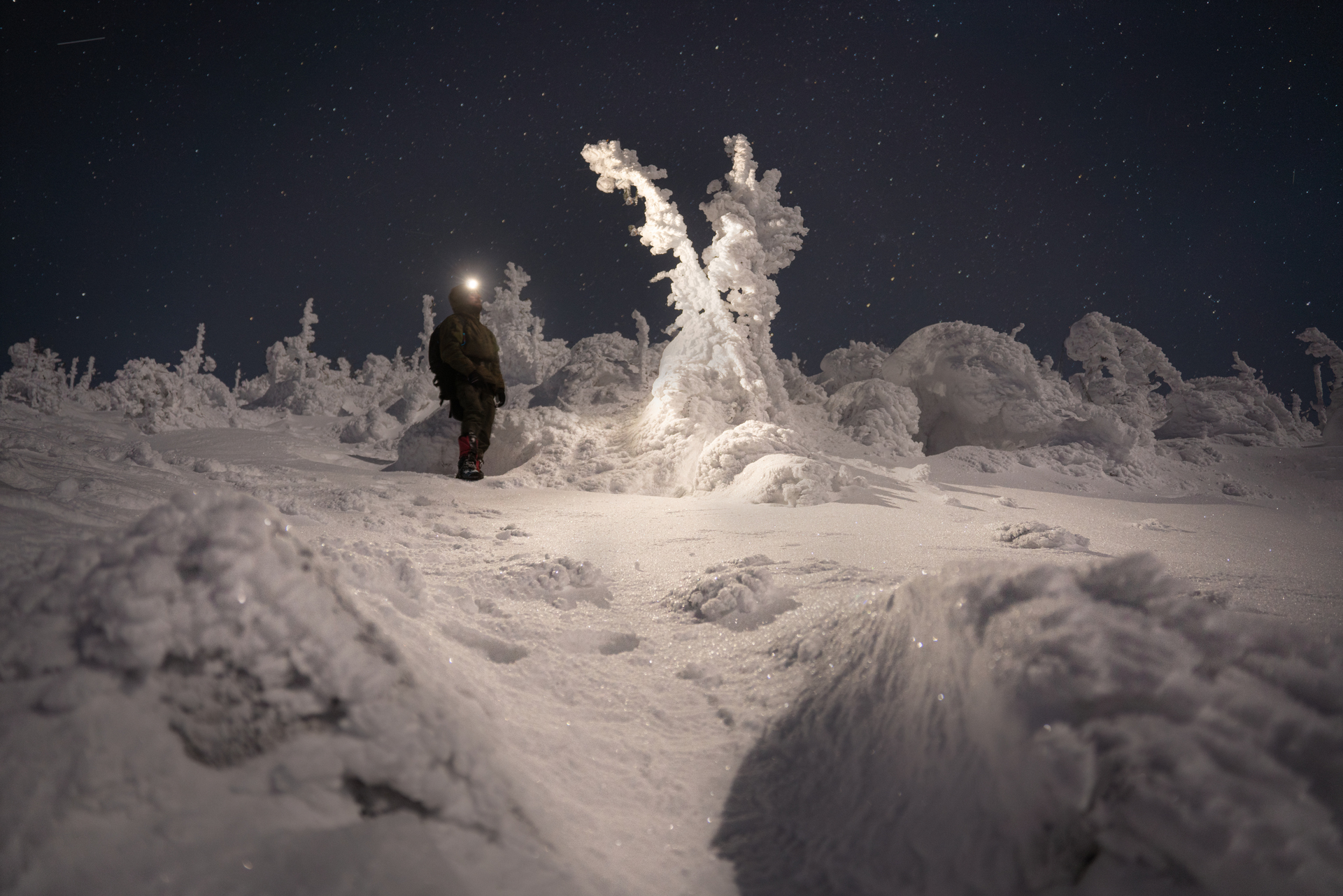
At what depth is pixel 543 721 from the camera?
1309mm

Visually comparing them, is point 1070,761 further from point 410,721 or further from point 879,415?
point 879,415

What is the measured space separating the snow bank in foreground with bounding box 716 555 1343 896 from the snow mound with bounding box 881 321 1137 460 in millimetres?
10399

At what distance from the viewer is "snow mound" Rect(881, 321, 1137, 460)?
984 cm

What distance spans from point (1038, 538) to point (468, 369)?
4.11 m

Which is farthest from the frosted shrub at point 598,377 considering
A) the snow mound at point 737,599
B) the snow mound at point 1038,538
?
the snow mound at point 737,599

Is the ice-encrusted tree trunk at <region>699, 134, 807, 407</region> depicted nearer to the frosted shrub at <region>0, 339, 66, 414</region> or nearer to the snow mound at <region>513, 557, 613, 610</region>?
the snow mound at <region>513, 557, 613, 610</region>

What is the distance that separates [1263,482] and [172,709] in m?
12.7

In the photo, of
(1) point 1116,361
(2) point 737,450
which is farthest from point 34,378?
(1) point 1116,361

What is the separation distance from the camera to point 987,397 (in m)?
10.8

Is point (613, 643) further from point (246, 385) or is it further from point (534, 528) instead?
point (246, 385)

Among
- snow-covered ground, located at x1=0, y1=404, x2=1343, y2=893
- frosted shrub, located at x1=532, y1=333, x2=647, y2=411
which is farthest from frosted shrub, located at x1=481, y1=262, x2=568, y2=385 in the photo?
snow-covered ground, located at x1=0, y1=404, x2=1343, y2=893

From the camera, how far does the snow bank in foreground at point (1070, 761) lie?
26.9 inches

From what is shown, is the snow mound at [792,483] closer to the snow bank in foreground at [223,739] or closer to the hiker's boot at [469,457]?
the hiker's boot at [469,457]

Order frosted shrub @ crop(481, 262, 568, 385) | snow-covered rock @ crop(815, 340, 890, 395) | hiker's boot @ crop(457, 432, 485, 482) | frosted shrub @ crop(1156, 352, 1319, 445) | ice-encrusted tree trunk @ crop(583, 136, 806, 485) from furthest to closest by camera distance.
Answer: frosted shrub @ crop(481, 262, 568, 385) → snow-covered rock @ crop(815, 340, 890, 395) → frosted shrub @ crop(1156, 352, 1319, 445) → ice-encrusted tree trunk @ crop(583, 136, 806, 485) → hiker's boot @ crop(457, 432, 485, 482)
